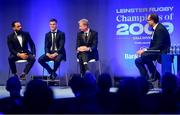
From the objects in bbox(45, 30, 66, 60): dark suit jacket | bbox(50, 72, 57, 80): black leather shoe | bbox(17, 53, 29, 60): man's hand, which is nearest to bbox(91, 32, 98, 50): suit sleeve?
bbox(45, 30, 66, 60): dark suit jacket

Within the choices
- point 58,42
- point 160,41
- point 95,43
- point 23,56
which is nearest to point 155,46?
point 160,41

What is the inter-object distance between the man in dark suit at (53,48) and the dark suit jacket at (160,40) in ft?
6.75

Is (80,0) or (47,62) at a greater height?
(80,0)

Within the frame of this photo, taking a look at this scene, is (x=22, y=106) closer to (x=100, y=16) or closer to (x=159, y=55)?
(x=159, y=55)

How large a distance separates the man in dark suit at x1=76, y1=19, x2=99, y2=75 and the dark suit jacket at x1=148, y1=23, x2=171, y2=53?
1.38 metres

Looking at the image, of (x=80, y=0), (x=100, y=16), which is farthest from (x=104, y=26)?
(x=80, y=0)

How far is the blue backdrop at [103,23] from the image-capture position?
9.58 metres

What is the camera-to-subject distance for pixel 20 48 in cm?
938

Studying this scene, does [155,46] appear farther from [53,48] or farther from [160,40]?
[53,48]

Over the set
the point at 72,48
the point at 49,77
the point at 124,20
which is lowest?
the point at 49,77

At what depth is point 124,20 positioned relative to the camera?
9766 millimetres

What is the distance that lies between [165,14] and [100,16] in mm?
1541

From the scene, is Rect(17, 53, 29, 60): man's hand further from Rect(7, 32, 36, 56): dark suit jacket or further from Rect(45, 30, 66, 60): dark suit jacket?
Rect(45, 30, 66, 60): dark suit jacket

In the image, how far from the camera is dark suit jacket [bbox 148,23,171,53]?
8156mm
